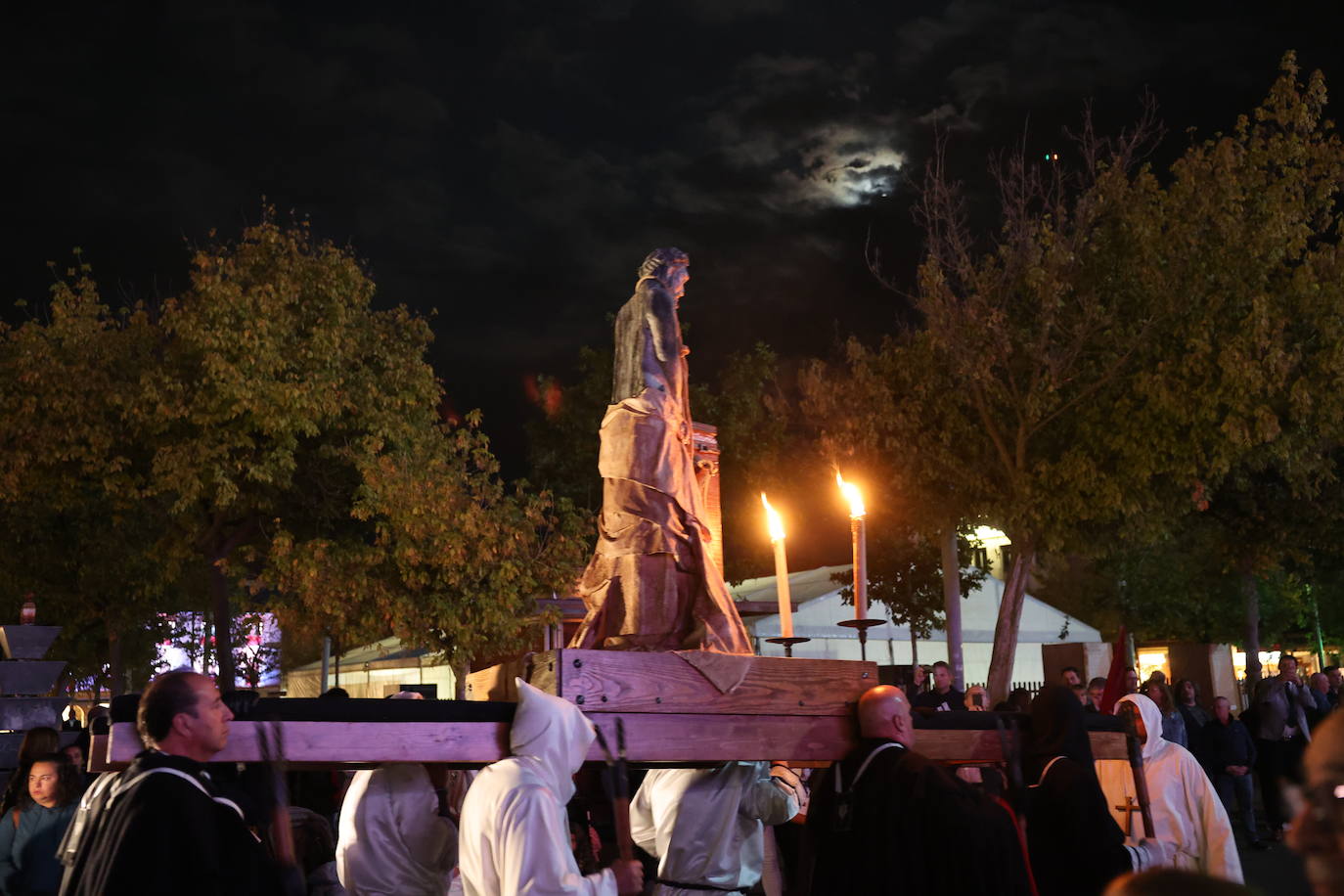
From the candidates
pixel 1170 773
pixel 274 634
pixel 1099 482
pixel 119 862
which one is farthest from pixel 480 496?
pixel 274 634

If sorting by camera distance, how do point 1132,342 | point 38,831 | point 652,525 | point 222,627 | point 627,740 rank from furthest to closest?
point 222,627 < point 1132,342 < point 38,831 < point 652,525 < point 627,740

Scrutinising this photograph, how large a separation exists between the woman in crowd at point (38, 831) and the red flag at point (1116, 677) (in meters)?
6.68

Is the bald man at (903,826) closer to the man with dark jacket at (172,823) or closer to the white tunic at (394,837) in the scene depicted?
the white tunic at (394,837)

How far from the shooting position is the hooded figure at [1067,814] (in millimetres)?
5461

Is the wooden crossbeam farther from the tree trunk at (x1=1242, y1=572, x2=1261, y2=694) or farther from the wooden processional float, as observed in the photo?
the tree trunk at (x1=1242, y1=572, x2=1261, y2=694)

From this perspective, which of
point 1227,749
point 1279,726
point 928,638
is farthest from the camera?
point 928,638

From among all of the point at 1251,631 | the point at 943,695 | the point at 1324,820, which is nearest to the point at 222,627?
the point at 943,695

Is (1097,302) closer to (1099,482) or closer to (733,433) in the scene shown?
(1099,482)

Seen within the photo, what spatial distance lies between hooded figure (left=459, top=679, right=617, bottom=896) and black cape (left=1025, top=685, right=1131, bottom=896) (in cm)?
224

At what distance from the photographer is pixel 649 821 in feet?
23.8

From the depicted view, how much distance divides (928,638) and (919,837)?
30747 mm

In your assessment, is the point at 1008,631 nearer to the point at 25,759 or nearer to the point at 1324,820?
the point at 25,759

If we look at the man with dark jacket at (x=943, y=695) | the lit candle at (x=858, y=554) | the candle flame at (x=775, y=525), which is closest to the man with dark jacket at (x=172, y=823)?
the lit candle at (x=858, y=554)

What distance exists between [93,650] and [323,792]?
2992cm
